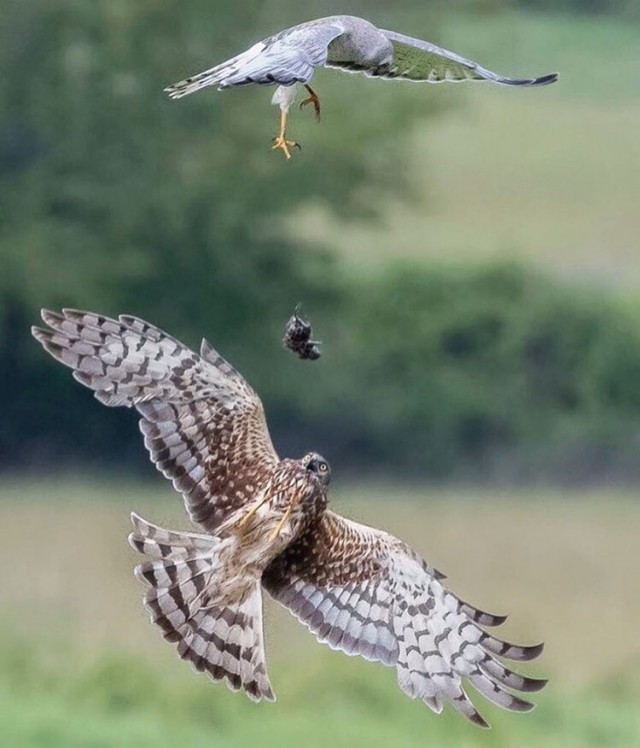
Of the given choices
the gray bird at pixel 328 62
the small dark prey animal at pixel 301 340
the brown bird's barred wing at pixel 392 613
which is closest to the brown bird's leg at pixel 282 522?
the brown bird's barred wing at pixel 392 613

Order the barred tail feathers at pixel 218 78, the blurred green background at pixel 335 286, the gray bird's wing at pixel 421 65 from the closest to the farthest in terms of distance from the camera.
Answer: the barred tail feathers at pixel 218 78 → the gray bird's wing at pixel 421 65 → the blurred green background at pixel 335 286

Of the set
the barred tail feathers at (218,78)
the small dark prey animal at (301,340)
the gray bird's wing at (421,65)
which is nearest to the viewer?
the barred tail feathers at (218,78)

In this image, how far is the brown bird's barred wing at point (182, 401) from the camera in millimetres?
2771

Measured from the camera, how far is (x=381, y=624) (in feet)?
9.25

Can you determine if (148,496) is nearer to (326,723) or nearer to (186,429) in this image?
(326,723)

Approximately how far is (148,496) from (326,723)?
0.87 metres

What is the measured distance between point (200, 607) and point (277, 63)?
96cm

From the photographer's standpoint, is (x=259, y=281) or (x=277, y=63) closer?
(x=277, y=63)

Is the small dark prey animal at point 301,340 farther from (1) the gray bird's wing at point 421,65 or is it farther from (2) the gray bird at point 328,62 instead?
(1) the gray bird's wing at point 421,65

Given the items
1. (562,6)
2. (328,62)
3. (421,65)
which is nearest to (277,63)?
(328,62)

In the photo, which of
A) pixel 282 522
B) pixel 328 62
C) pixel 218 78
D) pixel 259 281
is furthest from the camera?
pixel 259 281

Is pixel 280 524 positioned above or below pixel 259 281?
below

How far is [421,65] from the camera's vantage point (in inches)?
113

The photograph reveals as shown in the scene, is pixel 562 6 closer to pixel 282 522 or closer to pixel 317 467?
pixel 317 467
